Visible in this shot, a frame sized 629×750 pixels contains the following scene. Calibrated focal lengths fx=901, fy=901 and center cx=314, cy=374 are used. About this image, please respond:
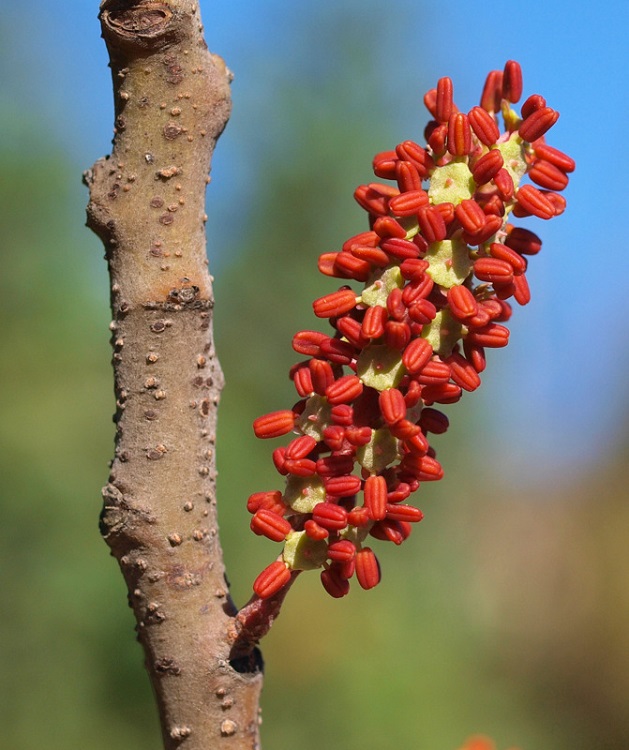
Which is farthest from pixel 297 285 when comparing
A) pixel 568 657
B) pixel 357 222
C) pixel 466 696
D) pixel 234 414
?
pixel 568 657

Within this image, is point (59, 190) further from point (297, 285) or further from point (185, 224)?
point (185, 224)

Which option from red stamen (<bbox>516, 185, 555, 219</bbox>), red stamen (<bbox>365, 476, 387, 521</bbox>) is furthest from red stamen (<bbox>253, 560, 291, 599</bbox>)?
red stamen (<bbox>516, 185, 555, 219</bbox>)

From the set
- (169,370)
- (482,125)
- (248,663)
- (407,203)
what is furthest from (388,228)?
(248,663)

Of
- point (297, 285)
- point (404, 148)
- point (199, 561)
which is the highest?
point (297, 285)

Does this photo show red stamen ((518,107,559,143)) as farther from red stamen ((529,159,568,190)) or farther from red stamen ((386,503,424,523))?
red stamen ((386,503,424,523))

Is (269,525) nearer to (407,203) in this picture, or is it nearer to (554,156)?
(407,203)

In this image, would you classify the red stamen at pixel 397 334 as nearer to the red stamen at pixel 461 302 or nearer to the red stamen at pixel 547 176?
the red stamen at pixel 461 302
